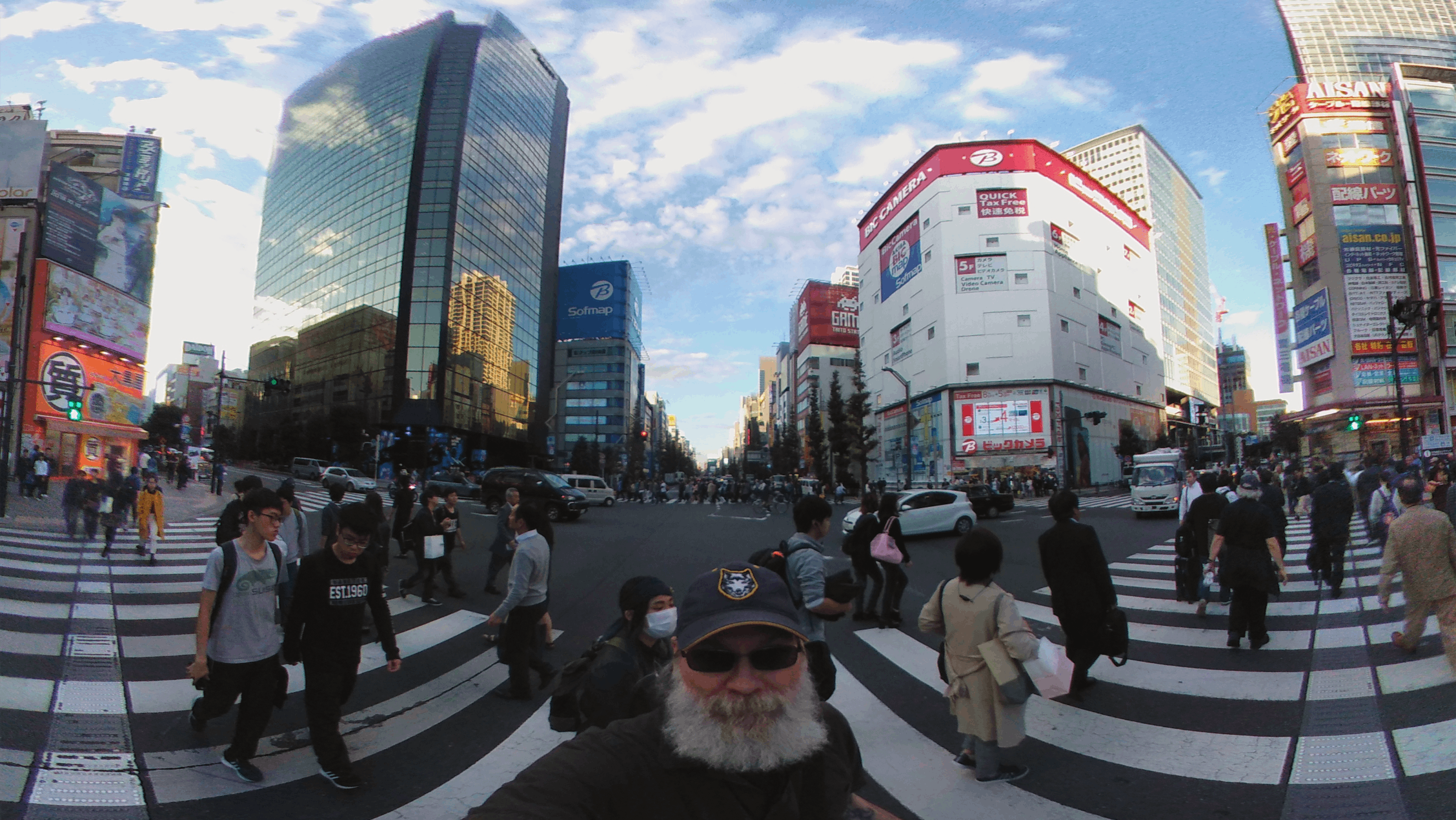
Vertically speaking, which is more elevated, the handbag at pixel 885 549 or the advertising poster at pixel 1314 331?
the advertising poster at pixel 1314 331

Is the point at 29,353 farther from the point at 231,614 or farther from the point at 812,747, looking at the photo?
the point at 812,747

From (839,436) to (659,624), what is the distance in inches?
2212

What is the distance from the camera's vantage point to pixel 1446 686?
483 cm

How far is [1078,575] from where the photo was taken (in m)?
4.95

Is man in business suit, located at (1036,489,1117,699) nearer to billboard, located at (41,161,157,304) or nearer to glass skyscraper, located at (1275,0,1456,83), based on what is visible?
billboard, located at (41,161,157,304)

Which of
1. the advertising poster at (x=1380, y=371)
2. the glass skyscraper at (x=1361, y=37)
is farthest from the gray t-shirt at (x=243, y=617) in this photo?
the glass skyscraper at (x=1361, y=37)

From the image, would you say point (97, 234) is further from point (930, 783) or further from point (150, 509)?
point (930, 783)

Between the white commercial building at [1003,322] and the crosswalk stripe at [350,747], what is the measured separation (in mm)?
46049

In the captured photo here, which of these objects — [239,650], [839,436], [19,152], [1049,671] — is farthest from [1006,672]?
[839,436]

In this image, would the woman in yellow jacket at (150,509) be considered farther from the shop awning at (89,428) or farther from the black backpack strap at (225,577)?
the shop awning at (89,428)

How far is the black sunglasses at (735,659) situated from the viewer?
1521 millimetres

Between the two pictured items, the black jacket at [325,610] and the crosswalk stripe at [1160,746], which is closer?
the black jacket at [325,610]

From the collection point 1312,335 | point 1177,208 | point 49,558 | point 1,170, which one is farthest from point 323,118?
point 1177,208

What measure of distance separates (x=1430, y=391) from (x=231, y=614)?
76660 millimetres
